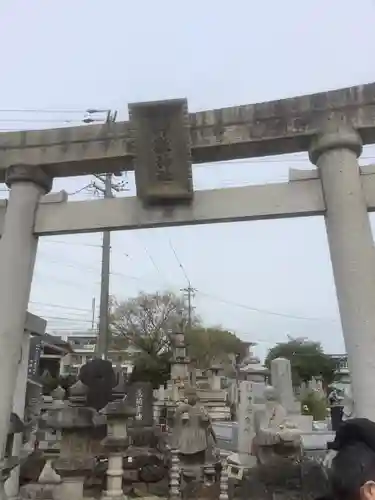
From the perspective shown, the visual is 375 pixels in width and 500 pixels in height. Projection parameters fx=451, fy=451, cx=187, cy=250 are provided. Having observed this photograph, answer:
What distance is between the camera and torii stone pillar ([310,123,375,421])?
324 cm

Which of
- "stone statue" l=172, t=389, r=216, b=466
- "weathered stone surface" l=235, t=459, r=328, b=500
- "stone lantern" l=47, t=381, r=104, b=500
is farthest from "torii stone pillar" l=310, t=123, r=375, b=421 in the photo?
"stone statue" l=172, t=389, r=216, b=466

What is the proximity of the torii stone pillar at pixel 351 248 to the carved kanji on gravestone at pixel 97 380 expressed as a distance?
442cm

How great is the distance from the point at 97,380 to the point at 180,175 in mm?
4161

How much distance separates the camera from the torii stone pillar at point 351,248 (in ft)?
10.6

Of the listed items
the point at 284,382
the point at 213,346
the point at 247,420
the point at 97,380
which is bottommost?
the point at 247,420

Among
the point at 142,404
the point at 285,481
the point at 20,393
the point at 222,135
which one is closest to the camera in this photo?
the point at 222,135

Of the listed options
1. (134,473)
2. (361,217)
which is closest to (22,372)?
(134,473)

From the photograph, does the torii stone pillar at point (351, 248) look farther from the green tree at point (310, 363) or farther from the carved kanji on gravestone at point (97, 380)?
the green tree at point (310, 363)

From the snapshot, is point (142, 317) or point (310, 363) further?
point (310, 363)

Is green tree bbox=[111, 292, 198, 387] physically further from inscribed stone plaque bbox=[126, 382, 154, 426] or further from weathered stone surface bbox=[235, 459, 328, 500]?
weathered stone surface bbox=[235, 459, 328, 500]

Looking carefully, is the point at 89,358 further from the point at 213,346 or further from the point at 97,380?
the point at 97,380

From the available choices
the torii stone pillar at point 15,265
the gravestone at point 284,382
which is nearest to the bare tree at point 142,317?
the gravestone at point 284,382

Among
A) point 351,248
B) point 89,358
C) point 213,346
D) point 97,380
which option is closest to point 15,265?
point 351,248

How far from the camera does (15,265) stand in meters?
3.92
